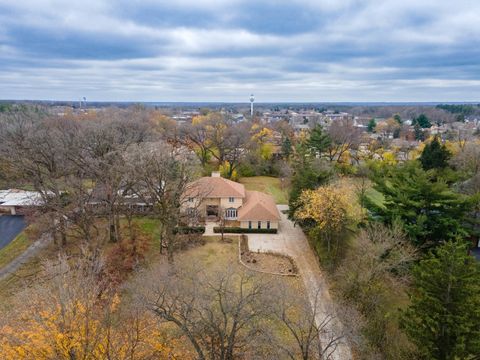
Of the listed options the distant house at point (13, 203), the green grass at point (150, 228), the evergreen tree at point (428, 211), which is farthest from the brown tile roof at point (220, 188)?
the distant house at point (13, 203)

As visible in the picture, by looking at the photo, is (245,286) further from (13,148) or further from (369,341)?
(13,148)

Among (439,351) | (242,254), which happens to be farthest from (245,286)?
(439,351)

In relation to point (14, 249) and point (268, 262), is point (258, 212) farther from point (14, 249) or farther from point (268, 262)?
point (14, 249)

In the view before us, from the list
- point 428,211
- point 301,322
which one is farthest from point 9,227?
point 428,211

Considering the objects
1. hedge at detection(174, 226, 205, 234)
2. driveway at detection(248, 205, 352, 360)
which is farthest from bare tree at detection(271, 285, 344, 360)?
hedge at detection(174, 226, 205, 234)

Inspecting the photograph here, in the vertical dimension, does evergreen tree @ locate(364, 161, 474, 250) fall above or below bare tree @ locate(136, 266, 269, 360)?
above

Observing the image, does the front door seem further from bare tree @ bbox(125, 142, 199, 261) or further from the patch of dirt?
Result: bare tree @ bbox(125, 142, 199, 261)

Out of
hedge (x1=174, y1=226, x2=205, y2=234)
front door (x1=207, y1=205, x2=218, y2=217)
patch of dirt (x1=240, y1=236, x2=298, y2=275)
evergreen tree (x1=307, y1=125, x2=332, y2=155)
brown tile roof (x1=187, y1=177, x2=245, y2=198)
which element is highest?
evergreen tree (x1=307, y1=125, x2=332, y2=155)
